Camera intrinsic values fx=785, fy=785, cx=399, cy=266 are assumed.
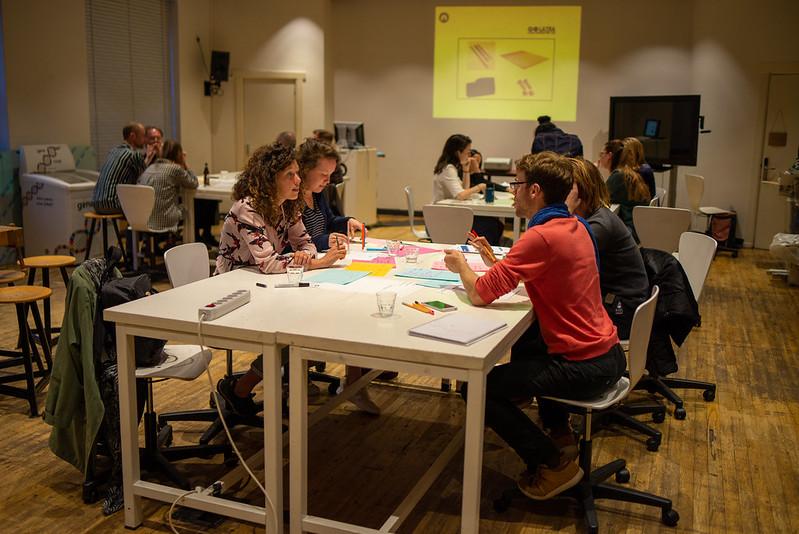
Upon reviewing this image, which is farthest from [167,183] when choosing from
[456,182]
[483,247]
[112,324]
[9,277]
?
[483,247]

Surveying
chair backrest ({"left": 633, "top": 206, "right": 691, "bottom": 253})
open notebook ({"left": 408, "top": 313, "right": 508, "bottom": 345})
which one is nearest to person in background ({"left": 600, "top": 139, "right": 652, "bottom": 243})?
chair backrest ({"left": 633, "top": 206, "right": 691, "bottom": 253})

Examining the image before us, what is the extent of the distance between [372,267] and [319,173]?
74 centimetres

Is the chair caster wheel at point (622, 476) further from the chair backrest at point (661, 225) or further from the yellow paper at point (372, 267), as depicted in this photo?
the chair backrest at point (661, 225)

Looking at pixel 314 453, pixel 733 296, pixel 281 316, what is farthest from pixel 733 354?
pixel 281 316

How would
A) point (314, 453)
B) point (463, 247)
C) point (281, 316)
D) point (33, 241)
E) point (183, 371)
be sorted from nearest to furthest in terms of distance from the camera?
point (281, 316) < point (183, 371) < point (314, 453) < point (463, 247) < point (33, 241)

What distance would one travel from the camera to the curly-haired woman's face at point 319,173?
4180 millimetres

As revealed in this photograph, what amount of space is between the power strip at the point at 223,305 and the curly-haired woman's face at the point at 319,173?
1275 millimetres

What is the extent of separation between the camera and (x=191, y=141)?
10.6 m

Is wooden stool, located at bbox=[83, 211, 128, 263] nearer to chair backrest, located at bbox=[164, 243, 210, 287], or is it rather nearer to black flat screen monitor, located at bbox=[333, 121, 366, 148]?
black flat screen monitor, located at bbox=[333, 121, 366, 148]

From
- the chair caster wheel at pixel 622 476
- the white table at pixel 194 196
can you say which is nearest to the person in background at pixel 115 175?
the white table at pixel 194 196

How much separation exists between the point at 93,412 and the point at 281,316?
33.1 inches

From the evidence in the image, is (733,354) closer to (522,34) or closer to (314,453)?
(314,453)

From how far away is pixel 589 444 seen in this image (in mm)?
3092

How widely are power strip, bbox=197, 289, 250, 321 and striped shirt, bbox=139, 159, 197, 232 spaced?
4.25 m
